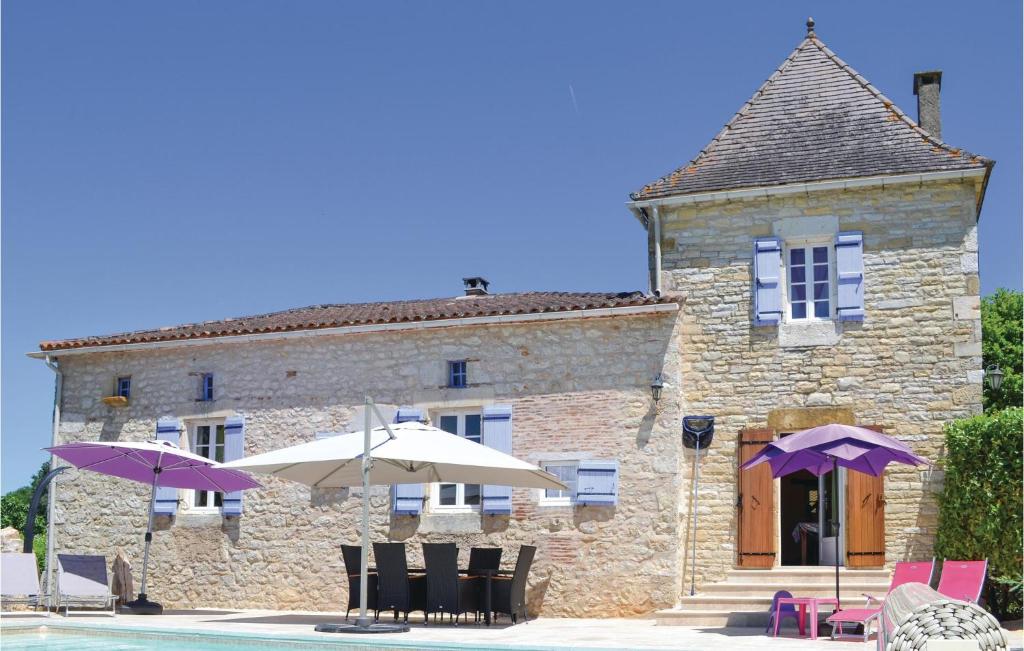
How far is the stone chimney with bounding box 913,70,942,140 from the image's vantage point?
15.1 metres

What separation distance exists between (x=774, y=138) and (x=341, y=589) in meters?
7.95

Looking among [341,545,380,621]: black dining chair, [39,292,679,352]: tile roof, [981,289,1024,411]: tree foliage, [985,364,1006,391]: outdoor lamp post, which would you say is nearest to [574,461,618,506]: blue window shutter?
[39,292,679,352]: tile roof

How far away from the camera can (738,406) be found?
13859 millimetres

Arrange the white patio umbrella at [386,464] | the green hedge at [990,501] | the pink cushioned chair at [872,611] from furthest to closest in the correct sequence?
the green hedge at [990,501], the white patio umbrella at [386,464], the pink cushioned chair at [872,611]

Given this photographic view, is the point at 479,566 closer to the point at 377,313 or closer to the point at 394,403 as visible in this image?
the point at 394,403

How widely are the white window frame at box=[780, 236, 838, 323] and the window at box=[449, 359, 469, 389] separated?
3.95 meters

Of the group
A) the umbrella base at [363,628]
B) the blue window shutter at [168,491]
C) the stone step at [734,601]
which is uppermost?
the blue window shutter at [168,491]

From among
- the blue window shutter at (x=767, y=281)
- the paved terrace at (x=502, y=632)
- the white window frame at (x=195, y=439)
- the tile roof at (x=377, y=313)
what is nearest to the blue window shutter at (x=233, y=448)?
the white window frame at (x=195, y=439)

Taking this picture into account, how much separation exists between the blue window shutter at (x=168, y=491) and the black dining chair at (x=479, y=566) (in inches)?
195

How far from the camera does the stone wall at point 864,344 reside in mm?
13281

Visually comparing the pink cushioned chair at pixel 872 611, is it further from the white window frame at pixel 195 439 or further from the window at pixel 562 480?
the white window frame at pixel 195 439

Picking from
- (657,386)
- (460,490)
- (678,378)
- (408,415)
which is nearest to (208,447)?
(408,415)

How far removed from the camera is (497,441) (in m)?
14.2

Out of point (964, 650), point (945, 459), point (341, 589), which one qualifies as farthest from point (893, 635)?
point (341, 589)
